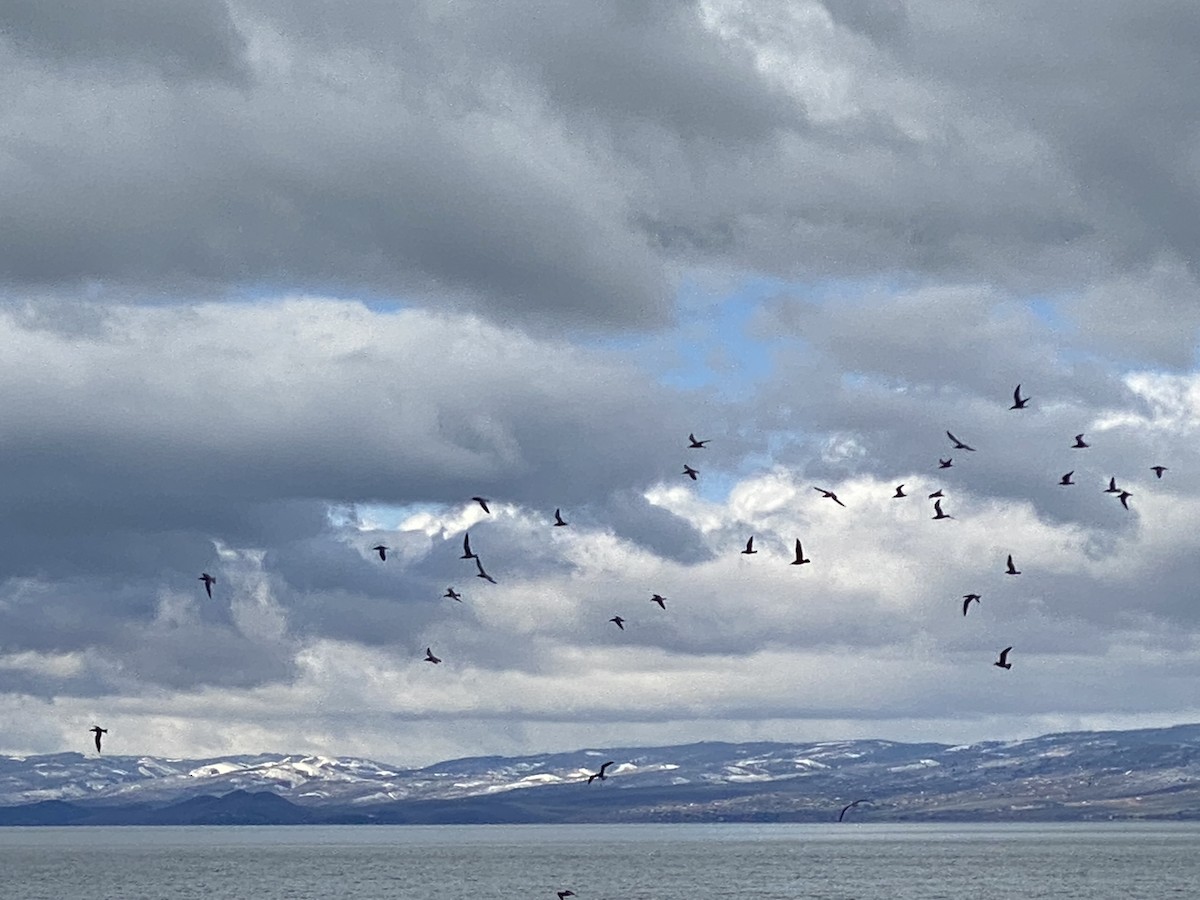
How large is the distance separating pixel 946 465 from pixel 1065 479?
11.1 meters

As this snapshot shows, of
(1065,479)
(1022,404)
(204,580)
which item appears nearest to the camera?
(204,580)

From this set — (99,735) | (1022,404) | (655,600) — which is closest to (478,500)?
(655,600)

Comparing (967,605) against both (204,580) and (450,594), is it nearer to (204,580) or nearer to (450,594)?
(450,594)

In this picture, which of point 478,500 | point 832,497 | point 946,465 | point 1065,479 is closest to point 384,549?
point 478,500

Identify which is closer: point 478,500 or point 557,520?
point 478,500

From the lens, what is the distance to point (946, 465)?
432ft

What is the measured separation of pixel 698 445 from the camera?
125125mm

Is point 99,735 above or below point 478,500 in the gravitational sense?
below

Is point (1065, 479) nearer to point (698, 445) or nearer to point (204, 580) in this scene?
point (698, 445)

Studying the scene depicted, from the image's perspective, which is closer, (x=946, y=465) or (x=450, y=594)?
(x=946, y=465)

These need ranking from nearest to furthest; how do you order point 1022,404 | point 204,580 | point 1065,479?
point 204,580
point 1022,404
point 1065,479

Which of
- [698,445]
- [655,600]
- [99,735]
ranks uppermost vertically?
[698,445]

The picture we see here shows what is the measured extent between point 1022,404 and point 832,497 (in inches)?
604

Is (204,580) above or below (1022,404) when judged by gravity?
below
